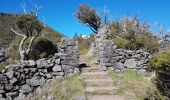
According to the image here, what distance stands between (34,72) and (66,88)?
189cm

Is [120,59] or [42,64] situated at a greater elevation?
[120,59]

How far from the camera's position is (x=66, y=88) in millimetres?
13297

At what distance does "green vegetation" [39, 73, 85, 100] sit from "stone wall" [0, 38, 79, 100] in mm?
444

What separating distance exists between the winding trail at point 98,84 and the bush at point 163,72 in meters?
1.74

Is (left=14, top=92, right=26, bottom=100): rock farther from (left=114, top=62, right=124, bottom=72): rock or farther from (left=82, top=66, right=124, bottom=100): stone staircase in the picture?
(left=114, top=62, right=124, bottom=72): rock

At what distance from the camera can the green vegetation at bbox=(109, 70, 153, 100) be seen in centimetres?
1302

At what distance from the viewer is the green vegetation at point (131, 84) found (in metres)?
13.0

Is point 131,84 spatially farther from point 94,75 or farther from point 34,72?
point 34,72

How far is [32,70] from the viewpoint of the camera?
46.0 feet

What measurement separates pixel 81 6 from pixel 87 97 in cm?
2195

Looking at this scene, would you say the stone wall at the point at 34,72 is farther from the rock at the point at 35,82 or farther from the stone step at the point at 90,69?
the stone step at the point at 90,69

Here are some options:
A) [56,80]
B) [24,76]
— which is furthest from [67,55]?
[24,76]

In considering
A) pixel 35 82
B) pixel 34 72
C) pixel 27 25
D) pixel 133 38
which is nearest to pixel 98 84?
pixel 35 82

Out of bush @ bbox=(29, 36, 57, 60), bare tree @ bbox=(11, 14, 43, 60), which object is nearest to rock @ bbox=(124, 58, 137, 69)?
bush @ bbox=(29, 36, 57, 60)
